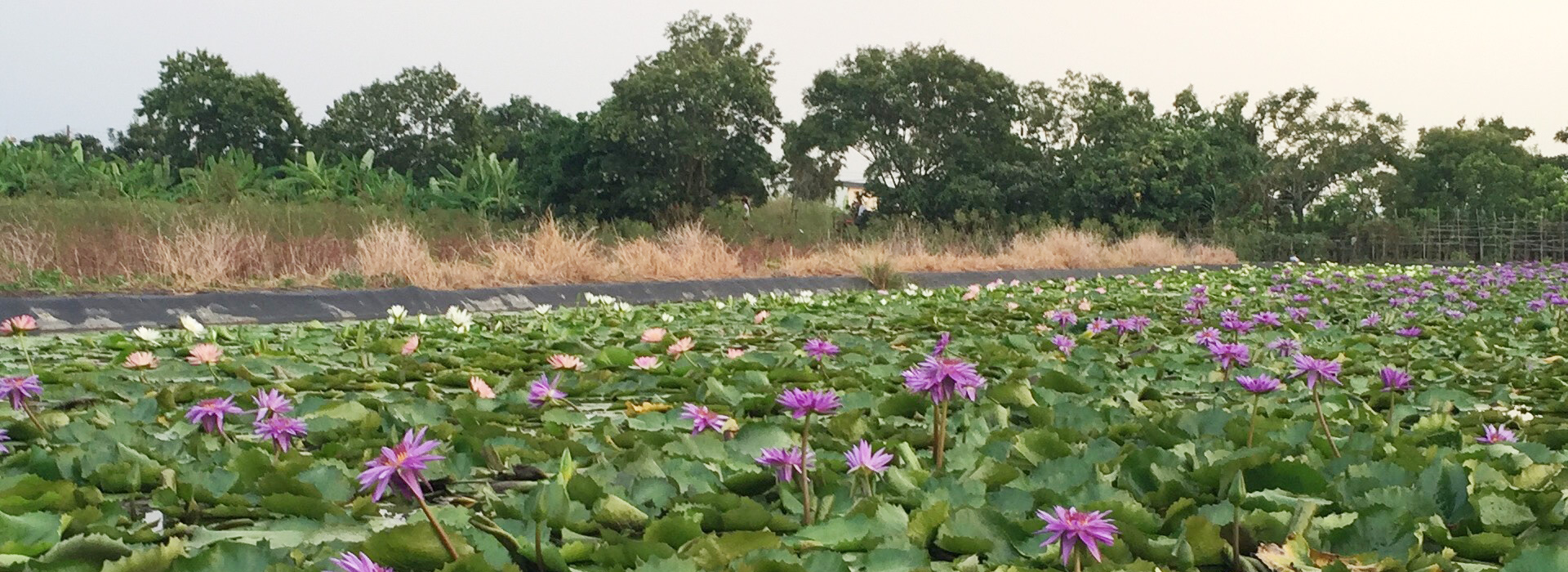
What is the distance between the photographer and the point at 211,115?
36.8m

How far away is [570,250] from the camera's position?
8.88 meters

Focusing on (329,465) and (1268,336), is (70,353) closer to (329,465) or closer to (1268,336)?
(329,465)

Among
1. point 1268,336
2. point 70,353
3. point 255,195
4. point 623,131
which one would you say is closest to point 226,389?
point 70,353

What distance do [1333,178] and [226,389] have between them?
37361 millimetres

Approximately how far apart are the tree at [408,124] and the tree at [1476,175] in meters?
31.6

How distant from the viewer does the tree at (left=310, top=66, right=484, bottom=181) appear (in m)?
37.5

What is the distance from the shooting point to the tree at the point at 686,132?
20734 mm

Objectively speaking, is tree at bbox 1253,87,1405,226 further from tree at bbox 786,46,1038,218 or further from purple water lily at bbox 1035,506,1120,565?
purple water lily at bbox 1035,506,1120,565

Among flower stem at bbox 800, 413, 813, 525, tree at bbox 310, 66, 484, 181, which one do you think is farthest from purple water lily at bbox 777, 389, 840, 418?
tree at bbox 310, 66, 484, 181

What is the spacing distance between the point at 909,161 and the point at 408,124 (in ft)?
70.6

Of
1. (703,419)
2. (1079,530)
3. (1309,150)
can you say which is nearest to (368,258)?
(703,419)

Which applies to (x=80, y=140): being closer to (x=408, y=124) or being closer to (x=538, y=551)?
(x=408, y=124)

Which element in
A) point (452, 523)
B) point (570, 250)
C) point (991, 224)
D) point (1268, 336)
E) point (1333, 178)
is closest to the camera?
point (452, 523)

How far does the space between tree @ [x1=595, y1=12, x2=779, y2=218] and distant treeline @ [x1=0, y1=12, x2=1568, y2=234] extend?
41mm
